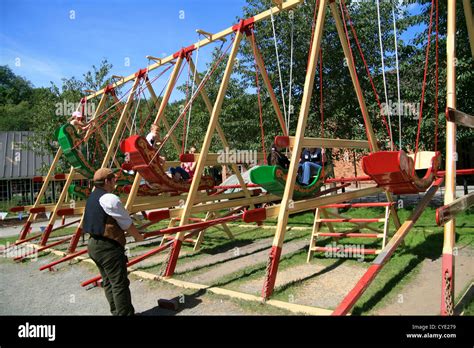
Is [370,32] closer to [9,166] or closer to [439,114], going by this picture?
[439,114]

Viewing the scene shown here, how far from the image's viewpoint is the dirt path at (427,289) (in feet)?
14.6

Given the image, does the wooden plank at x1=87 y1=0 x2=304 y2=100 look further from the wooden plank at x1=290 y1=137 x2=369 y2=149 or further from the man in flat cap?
the man in flat cap

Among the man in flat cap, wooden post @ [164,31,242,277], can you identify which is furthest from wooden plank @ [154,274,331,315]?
the man in flat cap

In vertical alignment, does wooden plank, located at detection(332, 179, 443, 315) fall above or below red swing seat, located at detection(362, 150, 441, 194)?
below

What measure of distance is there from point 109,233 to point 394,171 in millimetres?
3815

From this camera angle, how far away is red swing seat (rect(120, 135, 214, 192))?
709 cm

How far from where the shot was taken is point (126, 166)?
7770 mm

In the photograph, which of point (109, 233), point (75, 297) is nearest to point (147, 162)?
point (75, 297)

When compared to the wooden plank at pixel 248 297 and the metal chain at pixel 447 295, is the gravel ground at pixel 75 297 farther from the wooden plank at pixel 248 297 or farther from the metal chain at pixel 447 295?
the metal chain at pixel 447 295

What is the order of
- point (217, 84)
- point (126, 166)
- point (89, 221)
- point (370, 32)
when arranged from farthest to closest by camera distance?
point (217, 84), point (370, 32), point (126, 166), point (89, 221)

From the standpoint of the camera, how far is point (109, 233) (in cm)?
437

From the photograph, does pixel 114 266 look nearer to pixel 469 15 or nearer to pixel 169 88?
pixel 169 88
